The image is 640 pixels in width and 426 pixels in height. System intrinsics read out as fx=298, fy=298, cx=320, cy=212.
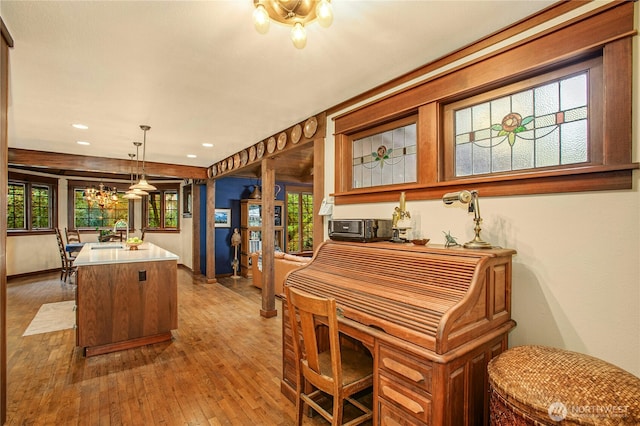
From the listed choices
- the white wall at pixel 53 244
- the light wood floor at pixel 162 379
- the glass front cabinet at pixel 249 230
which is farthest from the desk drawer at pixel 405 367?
the white wall at pixel 53 244

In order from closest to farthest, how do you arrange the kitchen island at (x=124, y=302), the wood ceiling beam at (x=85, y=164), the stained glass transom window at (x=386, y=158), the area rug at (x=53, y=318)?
the stained glass transom window at (x=386, y=158)
the kitchen island at (x=124, y=302)
the area rug at (x=53, y=318)
the wood ceiling beam at (x=85, y=164)

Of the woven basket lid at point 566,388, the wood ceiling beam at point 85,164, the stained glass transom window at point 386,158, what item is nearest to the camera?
the woven basket lid at point 566,388

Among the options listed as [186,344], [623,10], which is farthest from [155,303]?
[623,10]

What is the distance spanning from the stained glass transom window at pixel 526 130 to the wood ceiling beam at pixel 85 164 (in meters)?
5.81

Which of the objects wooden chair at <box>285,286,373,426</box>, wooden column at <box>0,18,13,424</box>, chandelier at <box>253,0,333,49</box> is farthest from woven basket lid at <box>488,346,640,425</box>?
wooden column at <box>0,18,13,424</box>

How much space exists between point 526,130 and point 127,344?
4181 mm

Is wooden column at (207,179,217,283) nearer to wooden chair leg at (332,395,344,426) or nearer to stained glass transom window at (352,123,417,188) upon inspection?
stained glass transom window at (352,123,417,188)

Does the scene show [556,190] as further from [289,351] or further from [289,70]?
[289,351]

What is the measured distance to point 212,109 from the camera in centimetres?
313

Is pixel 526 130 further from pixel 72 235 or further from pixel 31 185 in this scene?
pixel 31 185

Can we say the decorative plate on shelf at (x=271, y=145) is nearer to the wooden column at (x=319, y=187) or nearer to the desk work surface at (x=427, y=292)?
the wooden column at (x=319, y=187)

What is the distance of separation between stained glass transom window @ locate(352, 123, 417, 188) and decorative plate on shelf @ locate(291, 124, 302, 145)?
87 centimetres

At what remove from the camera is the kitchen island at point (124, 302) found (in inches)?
122

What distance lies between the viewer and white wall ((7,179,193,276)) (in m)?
6.68
